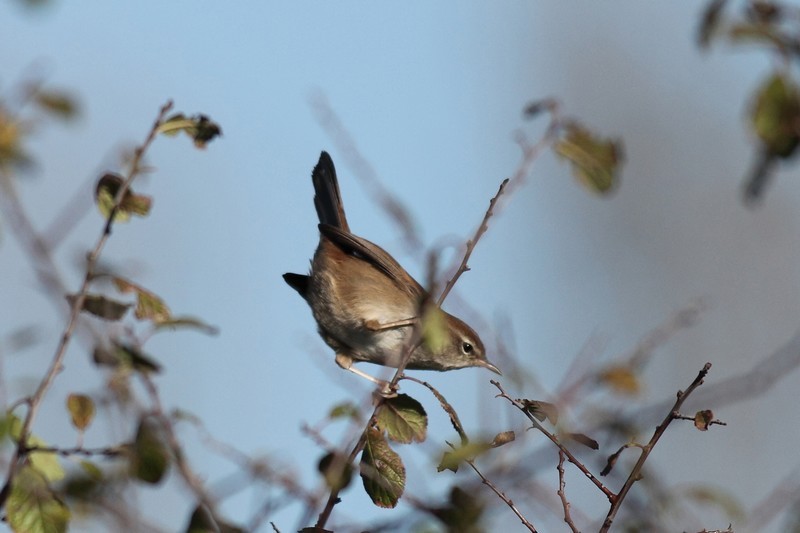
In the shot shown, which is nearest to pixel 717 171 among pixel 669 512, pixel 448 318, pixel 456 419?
pixel 448 318

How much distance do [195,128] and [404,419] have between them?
0.91 m

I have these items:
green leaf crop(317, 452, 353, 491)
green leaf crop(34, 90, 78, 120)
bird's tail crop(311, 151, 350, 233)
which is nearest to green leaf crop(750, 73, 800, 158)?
green leaf crop(317, 452, 353, 491)

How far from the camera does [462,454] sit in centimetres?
203

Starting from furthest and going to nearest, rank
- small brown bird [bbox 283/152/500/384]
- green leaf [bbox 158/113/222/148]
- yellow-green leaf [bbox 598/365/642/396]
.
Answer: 1. small brown bird [bbox 283/152/500/384]
2. yellow-green leaf [bbox 598/365/642/396]
3. green leaf [bbox 158/113/222/148]

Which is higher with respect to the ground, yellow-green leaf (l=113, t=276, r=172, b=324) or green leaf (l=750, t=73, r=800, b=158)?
green leaf (l=750, t=73, r=800, b=158)

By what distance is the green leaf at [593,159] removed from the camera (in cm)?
268

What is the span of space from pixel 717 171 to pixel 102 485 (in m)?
8.75

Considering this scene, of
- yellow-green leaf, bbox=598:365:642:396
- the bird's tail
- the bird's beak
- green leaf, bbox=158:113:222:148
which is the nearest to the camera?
green leaf, bbox=158:113:222:148

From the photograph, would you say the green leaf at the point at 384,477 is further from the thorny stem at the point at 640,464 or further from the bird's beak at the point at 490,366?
the bird's beak at the point at 490,366

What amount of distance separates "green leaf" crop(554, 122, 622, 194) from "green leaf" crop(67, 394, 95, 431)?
1.40 metres

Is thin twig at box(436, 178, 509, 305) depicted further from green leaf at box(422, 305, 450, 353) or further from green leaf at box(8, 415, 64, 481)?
green leaf at box(8, 415, 64, 481)

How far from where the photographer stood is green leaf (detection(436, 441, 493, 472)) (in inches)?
79.9

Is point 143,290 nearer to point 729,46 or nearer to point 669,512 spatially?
point 729,46

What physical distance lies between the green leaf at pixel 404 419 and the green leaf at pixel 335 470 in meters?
0.14
